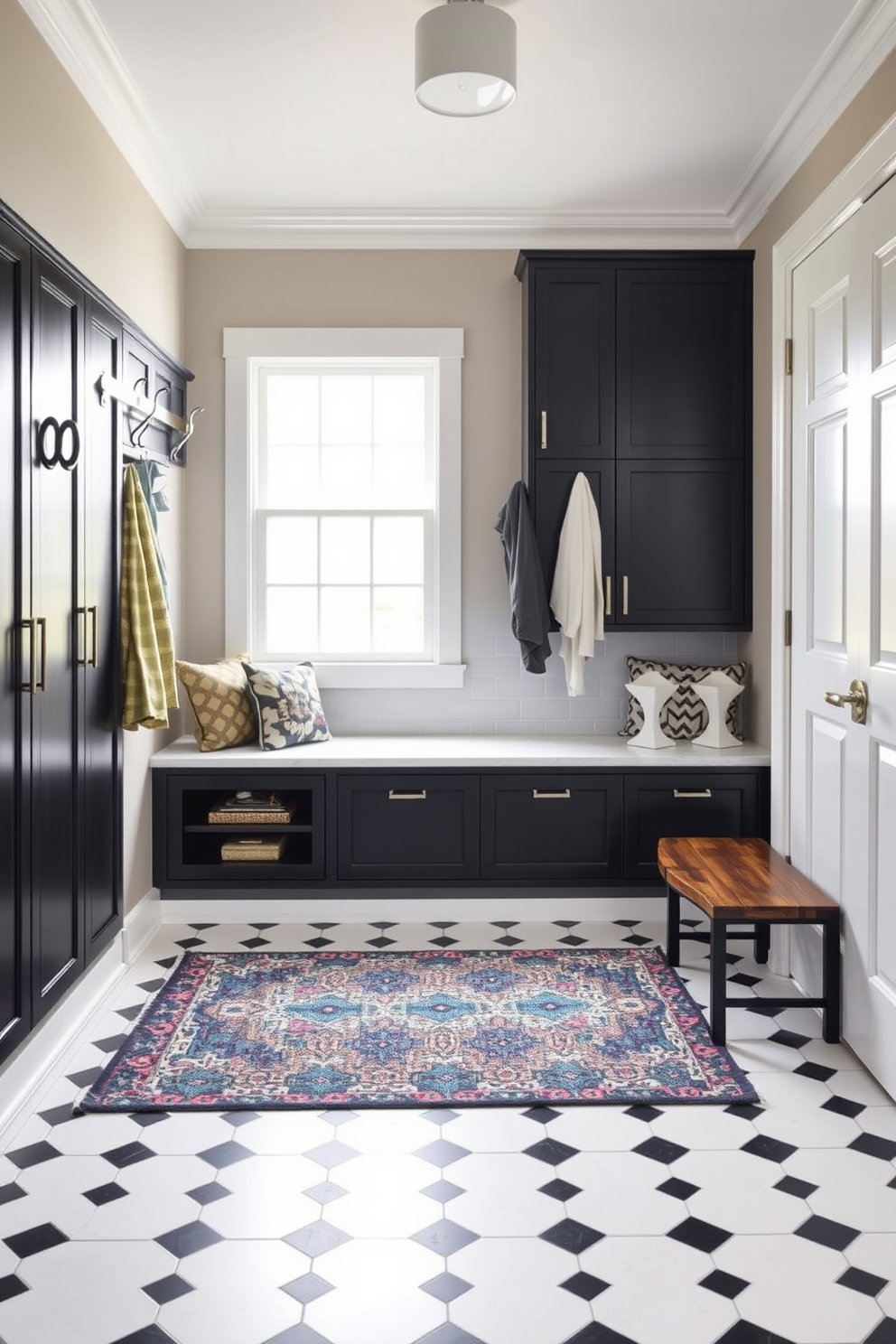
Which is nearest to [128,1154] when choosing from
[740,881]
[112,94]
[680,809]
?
[740,881]

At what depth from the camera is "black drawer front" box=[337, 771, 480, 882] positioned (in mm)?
4348

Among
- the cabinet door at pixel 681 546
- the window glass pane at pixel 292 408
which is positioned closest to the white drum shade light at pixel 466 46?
the cabinet door at pixel 681 546

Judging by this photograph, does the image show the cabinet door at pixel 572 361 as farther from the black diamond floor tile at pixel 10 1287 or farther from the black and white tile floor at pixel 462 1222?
the black diamond floor tile at pixel 10 1287

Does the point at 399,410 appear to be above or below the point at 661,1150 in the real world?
above

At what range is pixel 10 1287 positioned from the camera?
2.06 metres

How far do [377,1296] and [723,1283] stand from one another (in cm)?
66

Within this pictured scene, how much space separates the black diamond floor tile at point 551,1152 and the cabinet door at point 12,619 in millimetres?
1271

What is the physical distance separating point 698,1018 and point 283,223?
357 centimetres

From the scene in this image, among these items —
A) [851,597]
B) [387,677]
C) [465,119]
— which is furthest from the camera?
[387,677]

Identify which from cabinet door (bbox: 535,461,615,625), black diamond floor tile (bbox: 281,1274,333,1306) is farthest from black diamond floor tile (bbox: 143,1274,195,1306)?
cabinet door (bbox: 535,461,615,625)

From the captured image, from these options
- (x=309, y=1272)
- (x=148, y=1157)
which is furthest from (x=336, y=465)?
(x=309, y=1272)

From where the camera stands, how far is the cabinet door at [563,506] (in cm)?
459

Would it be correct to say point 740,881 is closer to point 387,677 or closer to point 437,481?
point 387,677

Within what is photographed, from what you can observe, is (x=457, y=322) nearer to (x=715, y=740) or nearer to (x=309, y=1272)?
(x=715, y=740)
